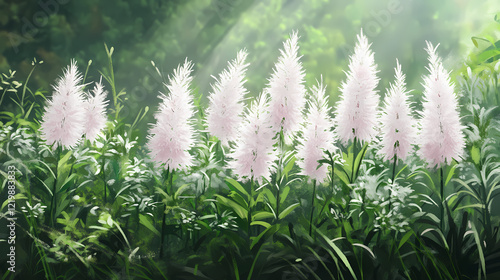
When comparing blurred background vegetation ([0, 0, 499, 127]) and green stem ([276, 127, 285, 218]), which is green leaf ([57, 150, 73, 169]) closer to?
blurred background vegetation ([0, 0, 499, 127])

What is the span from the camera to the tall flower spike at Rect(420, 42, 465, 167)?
7.68 ft

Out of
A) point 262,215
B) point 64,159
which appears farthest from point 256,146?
point 64,159

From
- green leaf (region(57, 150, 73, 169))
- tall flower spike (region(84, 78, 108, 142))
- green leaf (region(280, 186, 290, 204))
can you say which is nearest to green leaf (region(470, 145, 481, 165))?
green leaf (region(280, 186, 290, 204))

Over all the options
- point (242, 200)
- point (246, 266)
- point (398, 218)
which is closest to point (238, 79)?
point (242, 200)

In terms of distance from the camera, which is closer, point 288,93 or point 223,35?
point 288,93

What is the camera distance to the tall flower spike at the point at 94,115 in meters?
2.60

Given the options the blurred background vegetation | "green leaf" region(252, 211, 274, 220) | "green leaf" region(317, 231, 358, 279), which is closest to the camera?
"green leaf" region(317, 231, 358, 279)

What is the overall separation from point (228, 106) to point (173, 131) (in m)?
0.37

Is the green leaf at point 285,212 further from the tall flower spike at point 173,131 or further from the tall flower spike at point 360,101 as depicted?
the tall flower spike at point 173,131

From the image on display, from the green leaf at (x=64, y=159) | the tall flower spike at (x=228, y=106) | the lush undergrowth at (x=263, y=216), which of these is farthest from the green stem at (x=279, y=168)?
the green leaf at (x=64, y=159)

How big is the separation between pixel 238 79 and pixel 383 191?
1.17 metres

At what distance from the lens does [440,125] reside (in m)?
2.35

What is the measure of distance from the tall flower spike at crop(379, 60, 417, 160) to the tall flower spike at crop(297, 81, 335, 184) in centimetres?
35

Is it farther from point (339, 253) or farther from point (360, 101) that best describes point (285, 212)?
point (360, 101)
